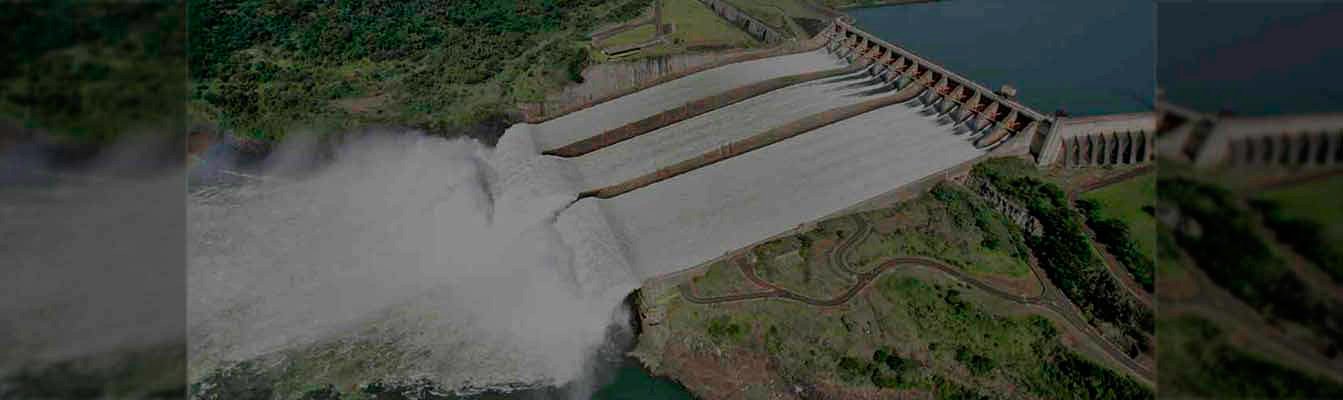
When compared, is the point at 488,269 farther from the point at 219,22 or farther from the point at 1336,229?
the point at 1336,229

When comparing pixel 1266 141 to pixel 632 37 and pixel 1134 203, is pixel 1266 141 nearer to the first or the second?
pixel 1134 203

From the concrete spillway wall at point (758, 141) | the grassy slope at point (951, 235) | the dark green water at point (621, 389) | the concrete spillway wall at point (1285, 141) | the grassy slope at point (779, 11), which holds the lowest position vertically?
the dark green water at point (621, 389)

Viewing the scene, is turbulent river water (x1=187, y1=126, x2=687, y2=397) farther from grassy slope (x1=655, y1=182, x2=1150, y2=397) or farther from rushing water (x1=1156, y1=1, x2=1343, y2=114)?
rushing water (x1=1156, y1=1, x2=1343, y2=114)

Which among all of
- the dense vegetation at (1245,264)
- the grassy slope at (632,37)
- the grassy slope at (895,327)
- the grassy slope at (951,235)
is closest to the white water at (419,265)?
the grassy slope at (895,327)

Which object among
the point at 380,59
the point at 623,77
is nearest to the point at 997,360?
the point at 623,77

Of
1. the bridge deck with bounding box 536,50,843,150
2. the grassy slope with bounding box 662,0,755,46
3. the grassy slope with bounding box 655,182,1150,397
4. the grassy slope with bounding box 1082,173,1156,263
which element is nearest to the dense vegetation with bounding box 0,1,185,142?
the grassy slope with bounding box 655,182,1150,397

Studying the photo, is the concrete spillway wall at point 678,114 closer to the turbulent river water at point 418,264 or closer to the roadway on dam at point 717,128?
the roadway on dam at point 717,128
